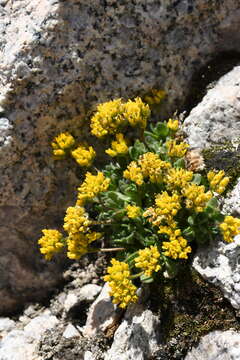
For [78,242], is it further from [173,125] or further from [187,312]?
[173,125]

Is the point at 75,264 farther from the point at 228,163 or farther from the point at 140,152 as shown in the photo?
the point at 228,163

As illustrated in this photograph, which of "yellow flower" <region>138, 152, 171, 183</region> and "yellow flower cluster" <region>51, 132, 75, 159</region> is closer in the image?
"yellow flower" <region>138, 152, 171, 183</region>

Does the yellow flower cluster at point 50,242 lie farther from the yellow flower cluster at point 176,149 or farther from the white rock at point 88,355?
the yellow flower cluster at point 176,149

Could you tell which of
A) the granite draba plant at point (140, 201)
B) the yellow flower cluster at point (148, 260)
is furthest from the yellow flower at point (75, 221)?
the yellow flower cluster at point (148, 260)

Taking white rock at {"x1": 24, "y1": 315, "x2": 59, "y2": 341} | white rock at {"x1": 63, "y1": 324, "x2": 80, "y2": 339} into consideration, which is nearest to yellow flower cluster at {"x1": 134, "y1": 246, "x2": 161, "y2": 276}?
white rock at {"x1": 63, "y1": 324, "x2": 80, "y2": 339}

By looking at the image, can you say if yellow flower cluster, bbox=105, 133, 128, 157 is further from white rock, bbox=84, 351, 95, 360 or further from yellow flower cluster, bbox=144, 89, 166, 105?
white rock, bbox=84, 351, 95, 360

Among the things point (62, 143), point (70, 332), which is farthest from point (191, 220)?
A: point (70, 332)

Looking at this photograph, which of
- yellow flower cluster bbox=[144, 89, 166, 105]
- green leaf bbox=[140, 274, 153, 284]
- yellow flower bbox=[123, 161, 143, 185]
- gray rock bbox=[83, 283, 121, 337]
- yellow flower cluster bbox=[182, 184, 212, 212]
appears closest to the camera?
yellow flower cluster bbox=[182, 184, 212, 212]
